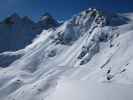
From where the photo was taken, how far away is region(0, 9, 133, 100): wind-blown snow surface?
48.0 metres

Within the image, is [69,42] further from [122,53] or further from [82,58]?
[122,53]

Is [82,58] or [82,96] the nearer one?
[82,96]

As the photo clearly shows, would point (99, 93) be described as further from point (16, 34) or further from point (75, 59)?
point (16, 34)

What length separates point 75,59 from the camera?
72812 millimetres

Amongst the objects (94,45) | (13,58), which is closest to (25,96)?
(94,45)

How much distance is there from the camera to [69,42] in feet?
299

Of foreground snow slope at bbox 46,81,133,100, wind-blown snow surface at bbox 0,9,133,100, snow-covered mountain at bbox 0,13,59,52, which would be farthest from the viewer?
snow-covered mountain at bbox 0,13,59,52

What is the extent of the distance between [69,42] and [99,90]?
71136 mm

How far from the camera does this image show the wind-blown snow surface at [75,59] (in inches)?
1888

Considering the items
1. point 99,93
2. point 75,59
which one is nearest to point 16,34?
point 75,59

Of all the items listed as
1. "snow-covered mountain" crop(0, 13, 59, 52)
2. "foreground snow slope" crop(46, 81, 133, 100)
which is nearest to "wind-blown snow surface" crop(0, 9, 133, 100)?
"foreground snow slope" crop(46, 81, 133, 100)

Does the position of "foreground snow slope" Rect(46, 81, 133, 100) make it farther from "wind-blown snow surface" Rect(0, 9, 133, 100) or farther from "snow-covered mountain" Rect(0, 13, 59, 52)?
"snow-covered mountain" Rect(0, 13, 59, 52)

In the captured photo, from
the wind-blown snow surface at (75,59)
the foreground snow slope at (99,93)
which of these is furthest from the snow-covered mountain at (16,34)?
the foreground snow slope at (99,93)

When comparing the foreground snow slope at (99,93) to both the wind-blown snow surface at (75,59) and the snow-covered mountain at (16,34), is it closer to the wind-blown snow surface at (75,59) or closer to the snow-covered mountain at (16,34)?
the wind-blown snow surface at (75,59)
